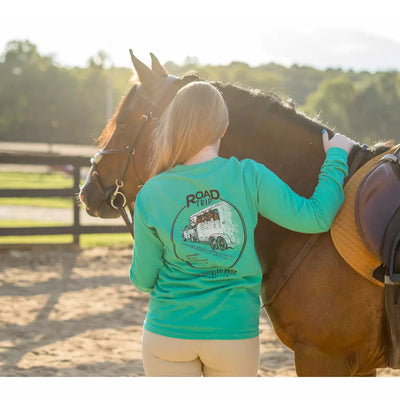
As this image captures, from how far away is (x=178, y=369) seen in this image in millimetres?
1932

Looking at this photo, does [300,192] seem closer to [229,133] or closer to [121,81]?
[229,133]

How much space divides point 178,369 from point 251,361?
0.28 meters

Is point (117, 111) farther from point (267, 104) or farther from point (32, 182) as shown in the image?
point (32, 182)

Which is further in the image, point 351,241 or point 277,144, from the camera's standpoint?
point 277,144

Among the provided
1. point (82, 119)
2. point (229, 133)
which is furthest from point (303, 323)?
point (82, 119)

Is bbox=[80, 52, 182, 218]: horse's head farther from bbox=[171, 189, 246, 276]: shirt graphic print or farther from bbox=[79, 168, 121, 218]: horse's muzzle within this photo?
bbox=[171, 189, 246, 276]: shirt graphic print

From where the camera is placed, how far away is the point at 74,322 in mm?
5762

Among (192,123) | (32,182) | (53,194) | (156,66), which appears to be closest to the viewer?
(192,123)

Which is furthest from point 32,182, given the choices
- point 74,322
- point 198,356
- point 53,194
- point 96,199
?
point 198,356

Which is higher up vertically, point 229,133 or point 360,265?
point 229,133

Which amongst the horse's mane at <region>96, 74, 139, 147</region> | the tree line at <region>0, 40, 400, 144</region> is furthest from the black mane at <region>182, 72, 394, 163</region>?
the tree line at <region>0, 40, 400, 144</region>

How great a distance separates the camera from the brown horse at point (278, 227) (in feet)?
7.17

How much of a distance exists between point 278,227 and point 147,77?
3.43ft

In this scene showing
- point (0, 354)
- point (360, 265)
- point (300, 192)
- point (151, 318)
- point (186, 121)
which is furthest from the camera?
point (0, 354)
